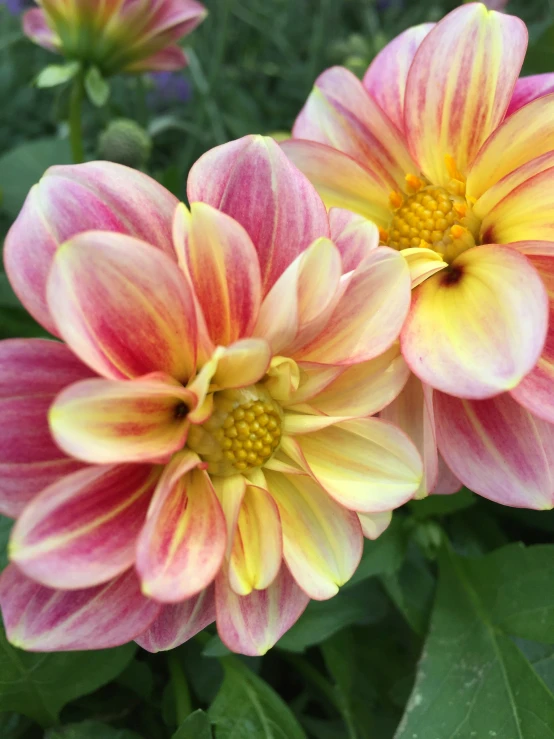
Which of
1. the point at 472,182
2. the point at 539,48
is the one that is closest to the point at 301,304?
the point at 472,182

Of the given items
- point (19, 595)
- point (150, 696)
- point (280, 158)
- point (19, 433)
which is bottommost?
point (150, 696)

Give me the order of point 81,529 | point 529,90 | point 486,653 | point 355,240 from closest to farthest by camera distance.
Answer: point 81,529 < point 355,240 < point 529,90 < point 486,653

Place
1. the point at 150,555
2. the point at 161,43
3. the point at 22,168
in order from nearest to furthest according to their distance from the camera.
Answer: the point at 150,555
the point at 161,43
the point at 22,168

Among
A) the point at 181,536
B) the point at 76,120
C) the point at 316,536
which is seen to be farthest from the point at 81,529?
the point at 76,120

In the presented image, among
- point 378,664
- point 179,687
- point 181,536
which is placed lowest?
point 378,664

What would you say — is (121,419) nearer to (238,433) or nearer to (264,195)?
(238,433)

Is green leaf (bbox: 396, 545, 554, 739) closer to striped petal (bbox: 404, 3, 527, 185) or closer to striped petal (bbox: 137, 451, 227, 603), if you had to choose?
striped petal (bbox: 137, 451, 227, 603)

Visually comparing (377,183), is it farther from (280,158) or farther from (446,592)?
(446,592)
